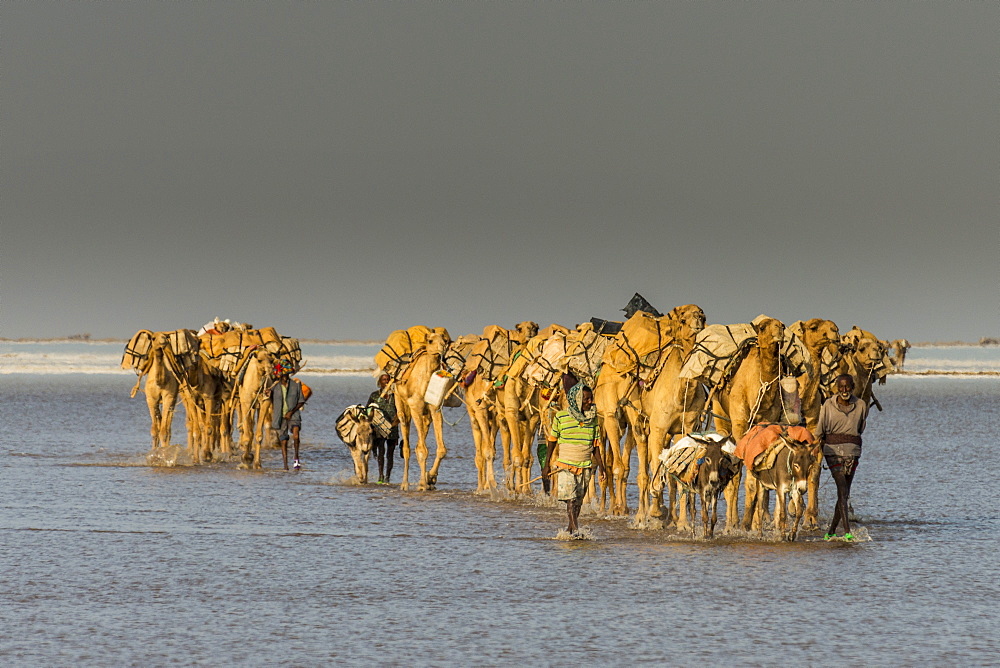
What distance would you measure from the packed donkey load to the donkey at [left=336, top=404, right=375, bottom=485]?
0.02 m

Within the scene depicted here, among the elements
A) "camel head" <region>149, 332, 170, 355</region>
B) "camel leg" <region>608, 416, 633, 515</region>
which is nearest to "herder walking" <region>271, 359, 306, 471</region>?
"camel head" <region>149, 332, 170, 355</region>

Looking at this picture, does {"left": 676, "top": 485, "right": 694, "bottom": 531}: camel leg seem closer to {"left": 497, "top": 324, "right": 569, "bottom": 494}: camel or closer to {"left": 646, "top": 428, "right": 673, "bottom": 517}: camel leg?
{"left": 646, "top": 428, "right": 673, "bottom": 517}: camel leg

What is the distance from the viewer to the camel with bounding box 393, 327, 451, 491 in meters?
23.8

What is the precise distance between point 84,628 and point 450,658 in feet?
9.54

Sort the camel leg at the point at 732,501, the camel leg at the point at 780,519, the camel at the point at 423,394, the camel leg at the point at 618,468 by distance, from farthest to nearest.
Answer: the camel at the point at 423,394
the camel leg at the point at 618,468
the camel leg at the point at 732,501
the camel leg at the point at 780,519

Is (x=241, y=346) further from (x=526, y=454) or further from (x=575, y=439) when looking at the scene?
(x=575, y=439)

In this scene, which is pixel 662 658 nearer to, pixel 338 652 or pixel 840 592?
pixel 338 652

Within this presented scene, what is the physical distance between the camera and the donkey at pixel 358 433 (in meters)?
24.6

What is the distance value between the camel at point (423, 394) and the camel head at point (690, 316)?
553 cm

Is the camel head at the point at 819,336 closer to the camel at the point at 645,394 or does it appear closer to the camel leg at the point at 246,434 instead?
the camel at the point at 645,394

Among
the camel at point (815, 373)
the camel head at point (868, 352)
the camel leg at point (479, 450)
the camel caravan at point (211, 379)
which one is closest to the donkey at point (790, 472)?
the camel at point (815, 373)

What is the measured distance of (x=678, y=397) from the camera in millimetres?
18141

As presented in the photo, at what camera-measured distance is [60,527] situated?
18.1 m

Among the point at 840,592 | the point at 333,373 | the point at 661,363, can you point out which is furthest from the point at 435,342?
the point at 333,373
